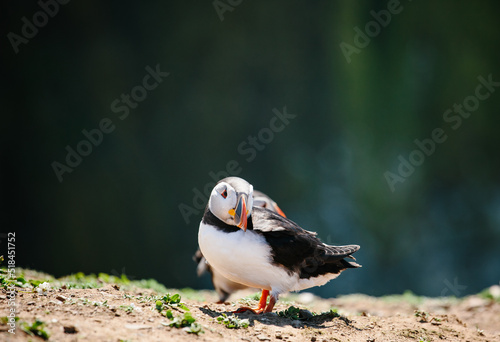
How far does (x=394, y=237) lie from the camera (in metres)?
13.1

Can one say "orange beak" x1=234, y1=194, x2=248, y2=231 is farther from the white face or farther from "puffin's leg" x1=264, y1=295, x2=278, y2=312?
"puffin's leg" x1=264, y1=295, x2=278, y2=312

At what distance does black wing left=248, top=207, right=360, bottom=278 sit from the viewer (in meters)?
4.06

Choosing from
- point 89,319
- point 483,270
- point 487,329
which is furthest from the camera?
point 483,270

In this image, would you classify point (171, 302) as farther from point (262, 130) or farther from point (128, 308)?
point (262, 130)

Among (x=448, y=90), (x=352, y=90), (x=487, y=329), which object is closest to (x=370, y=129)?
(x=352, y=90)

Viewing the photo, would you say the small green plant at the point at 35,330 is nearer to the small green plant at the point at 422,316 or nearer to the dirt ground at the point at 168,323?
the dirt ground at the point at 168,323

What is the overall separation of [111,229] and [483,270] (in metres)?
9.45

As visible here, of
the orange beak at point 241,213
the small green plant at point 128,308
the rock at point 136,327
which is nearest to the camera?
the rock at point 136,327

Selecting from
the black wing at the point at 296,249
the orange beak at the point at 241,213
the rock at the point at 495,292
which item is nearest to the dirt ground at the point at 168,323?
the black wing at the point at 296,249

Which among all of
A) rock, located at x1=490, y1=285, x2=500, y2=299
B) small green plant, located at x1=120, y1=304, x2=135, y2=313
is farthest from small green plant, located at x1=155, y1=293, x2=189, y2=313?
rock, located at x1=490, y1=285, x2=500, y2=299

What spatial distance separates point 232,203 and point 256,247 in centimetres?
39

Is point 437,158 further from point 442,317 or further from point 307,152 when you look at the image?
point 442,317

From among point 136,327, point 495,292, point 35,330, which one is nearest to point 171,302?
point 136,327

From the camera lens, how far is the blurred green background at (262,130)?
1295cm
